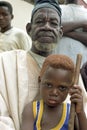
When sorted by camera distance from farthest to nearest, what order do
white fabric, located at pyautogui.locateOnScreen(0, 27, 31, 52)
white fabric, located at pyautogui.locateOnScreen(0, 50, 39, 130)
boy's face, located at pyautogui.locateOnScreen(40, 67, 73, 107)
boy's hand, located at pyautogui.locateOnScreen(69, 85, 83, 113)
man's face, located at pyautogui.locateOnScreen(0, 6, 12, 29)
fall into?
man's face, located at pyautogui.locateOnScreen(0, 6, 12, 29) → white fabric, located at pyautogui.locateOnScreen(0, 27, 31, 52) → white fabric, located at pyautogui.locateOnScreen(0, 50, 39, 130) → boy's face, located at pyautogui.locateOnScreen(40, 67, 73, 107) → boy's hand, located at pyautogui.locateOnScreen(69, 85, 83, 113)

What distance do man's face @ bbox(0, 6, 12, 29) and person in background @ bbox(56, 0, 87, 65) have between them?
719 millimetres

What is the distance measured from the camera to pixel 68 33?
276 cm

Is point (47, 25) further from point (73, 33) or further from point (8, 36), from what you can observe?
point (8, 36)

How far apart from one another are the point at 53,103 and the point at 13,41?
1525mm

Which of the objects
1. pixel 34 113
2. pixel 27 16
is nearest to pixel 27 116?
pixel 34 113

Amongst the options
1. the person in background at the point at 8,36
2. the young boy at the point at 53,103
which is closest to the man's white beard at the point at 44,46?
the young boy at the point at 53,103

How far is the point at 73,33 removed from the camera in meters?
2.77

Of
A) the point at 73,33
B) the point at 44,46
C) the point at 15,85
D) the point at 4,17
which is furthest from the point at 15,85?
the point at 4,17

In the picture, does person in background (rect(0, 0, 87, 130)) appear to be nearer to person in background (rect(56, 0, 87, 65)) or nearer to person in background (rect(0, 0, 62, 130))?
person in background (rect(0, 0, 62, 130))

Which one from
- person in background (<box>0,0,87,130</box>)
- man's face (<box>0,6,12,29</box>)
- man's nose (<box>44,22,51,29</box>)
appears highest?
man's nose (<box>44,22,51,29</box>)

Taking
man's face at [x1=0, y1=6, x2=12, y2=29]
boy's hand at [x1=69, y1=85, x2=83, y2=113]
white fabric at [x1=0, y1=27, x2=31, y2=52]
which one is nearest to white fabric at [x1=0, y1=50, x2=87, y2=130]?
boy's hand at [x1=69, y1=85, x2=83, y2=113]

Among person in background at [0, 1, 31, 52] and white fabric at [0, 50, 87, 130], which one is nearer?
white fabric at [0, 50, 87, 130]

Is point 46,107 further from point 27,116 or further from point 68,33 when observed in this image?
point 68,33

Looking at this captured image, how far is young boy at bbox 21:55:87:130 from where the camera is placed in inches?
67.7
